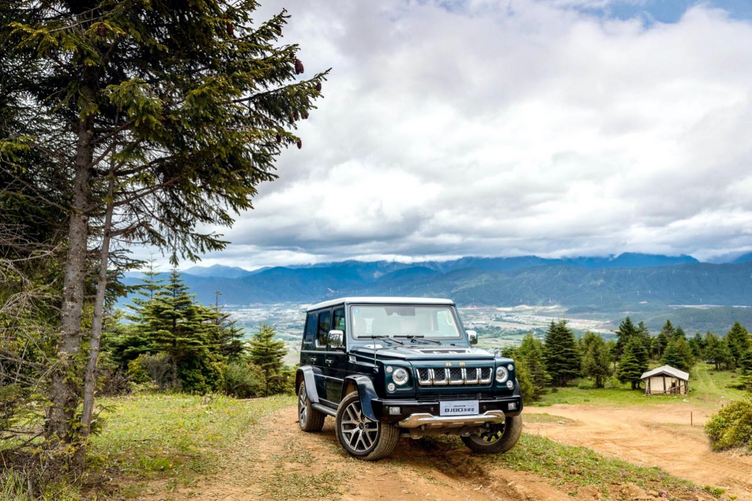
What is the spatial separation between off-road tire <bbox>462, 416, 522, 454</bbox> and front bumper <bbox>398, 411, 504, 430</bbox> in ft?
2.36

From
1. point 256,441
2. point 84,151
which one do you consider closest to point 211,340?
point 256,441

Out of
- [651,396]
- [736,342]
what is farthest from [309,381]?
[736,342]

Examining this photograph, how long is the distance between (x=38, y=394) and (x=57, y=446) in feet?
2.35

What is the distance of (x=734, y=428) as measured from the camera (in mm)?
15336

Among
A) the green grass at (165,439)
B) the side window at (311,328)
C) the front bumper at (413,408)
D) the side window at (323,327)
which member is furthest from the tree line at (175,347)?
the front bumper at (413,408)

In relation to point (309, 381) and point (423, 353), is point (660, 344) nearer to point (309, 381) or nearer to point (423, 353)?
point (309, 381)

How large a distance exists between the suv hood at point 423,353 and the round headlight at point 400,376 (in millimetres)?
206

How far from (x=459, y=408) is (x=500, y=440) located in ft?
4.41

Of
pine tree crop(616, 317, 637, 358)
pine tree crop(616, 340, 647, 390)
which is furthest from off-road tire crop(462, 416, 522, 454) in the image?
pine tree crop(616, 317, 637, 358)

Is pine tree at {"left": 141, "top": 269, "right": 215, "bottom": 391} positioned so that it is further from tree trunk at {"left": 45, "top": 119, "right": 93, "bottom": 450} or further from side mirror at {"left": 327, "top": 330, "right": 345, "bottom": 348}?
tree trunk at {"left": 45, "top": 119, "right": 93, "bottom": 450}

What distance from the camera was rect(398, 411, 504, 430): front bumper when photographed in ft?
22.5

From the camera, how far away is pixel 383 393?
7.11 metres

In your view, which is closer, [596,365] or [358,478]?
[358,478]

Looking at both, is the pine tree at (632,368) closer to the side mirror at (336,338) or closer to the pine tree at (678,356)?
the pine tree at (678,356)
